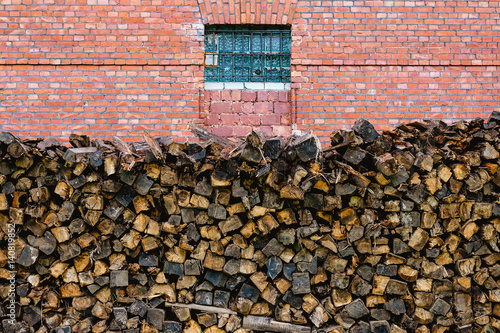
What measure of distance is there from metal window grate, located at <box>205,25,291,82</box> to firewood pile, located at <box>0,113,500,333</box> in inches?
87.0

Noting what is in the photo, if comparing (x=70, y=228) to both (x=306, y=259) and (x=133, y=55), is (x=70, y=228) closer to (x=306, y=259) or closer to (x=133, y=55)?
(x=306, y=259)

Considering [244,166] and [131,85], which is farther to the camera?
[131,85]

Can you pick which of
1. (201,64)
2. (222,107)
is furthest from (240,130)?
(201,64)

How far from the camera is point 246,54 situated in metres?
4.54

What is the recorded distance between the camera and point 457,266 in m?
2.59

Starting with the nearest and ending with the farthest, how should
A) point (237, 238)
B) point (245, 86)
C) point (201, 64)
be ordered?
1. point (237, 238)
2. point (201, 64)
3. point (245, 86)

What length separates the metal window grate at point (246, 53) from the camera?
4.54m

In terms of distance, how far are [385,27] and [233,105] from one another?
7.02 ft

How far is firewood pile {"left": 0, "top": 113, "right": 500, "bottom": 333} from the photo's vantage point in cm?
249

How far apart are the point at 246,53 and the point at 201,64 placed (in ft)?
1.96

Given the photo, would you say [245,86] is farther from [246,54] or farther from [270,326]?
[270,326]

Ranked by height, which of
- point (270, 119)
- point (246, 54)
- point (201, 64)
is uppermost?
point (246, 54)

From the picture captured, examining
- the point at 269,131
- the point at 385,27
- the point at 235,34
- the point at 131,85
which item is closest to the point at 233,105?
the point at 269,131

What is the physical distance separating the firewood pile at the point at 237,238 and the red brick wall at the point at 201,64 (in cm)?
193
